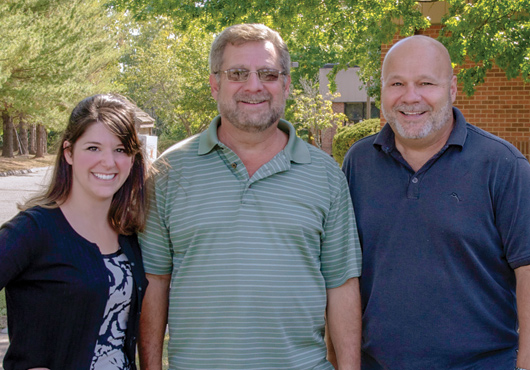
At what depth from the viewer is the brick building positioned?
10.5 m

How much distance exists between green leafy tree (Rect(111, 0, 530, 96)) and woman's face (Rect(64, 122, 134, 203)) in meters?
5.00

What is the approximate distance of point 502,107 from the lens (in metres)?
10.6

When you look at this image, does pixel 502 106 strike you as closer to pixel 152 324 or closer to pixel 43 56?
pixel 152 324

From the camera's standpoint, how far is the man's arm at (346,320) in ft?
9.30

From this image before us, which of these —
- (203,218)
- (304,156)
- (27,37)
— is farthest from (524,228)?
(27,37)

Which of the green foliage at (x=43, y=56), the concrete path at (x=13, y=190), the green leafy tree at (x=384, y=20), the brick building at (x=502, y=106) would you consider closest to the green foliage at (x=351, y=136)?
the brick building at (x=502, y=106)

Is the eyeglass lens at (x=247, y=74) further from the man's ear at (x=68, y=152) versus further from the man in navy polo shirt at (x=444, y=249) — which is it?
the man's ear at (x=68, y=152)

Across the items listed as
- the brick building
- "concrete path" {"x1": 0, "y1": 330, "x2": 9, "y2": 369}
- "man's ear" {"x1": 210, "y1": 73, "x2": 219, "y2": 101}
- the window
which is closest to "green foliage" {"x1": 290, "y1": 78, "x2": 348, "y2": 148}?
the window

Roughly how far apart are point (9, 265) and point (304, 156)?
56.6 inches

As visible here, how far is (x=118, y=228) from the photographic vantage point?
271cm

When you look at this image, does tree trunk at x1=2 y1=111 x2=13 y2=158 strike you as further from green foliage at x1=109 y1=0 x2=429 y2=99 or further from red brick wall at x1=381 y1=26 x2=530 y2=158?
red brick wall at x1=381 y1=26 x2=530 y2=158

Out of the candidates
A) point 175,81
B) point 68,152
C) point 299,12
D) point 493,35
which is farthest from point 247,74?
point 175,81

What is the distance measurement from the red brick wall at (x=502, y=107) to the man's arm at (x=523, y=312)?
27.9 ft

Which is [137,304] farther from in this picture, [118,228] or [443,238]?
[443,238]
